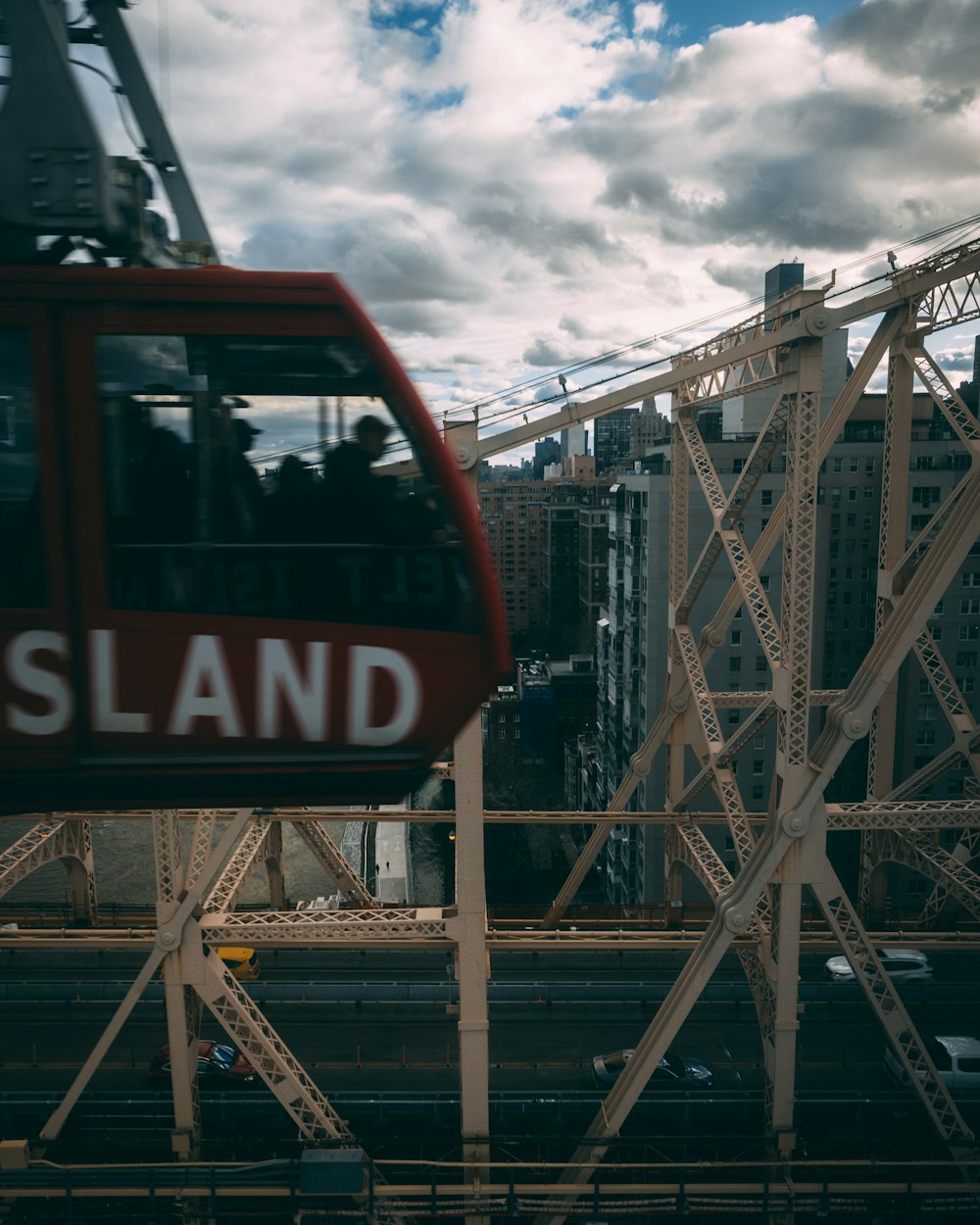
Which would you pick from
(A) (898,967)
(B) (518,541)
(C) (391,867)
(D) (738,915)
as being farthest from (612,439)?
(D) (738,915)

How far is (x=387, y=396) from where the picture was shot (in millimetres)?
4754

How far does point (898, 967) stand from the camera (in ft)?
66.2

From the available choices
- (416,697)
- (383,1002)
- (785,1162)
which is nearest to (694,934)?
(785,1162)

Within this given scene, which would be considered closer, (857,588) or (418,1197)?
(418,1197)

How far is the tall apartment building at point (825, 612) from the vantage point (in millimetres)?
28750

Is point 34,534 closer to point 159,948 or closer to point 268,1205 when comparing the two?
point 159,948

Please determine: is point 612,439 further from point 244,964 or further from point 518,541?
point 244,964

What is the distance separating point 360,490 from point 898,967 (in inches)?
821

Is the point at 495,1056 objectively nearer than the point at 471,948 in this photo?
No

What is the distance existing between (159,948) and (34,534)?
25.4ft

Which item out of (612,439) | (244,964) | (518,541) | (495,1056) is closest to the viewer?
(495,1056)

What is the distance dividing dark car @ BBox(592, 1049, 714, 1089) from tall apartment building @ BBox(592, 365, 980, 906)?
12.4m

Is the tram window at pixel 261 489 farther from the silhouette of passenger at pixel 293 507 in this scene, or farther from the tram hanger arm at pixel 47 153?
the tram hanger arm at pixel 47 153

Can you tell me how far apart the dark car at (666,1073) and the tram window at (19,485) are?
14.7 meters
